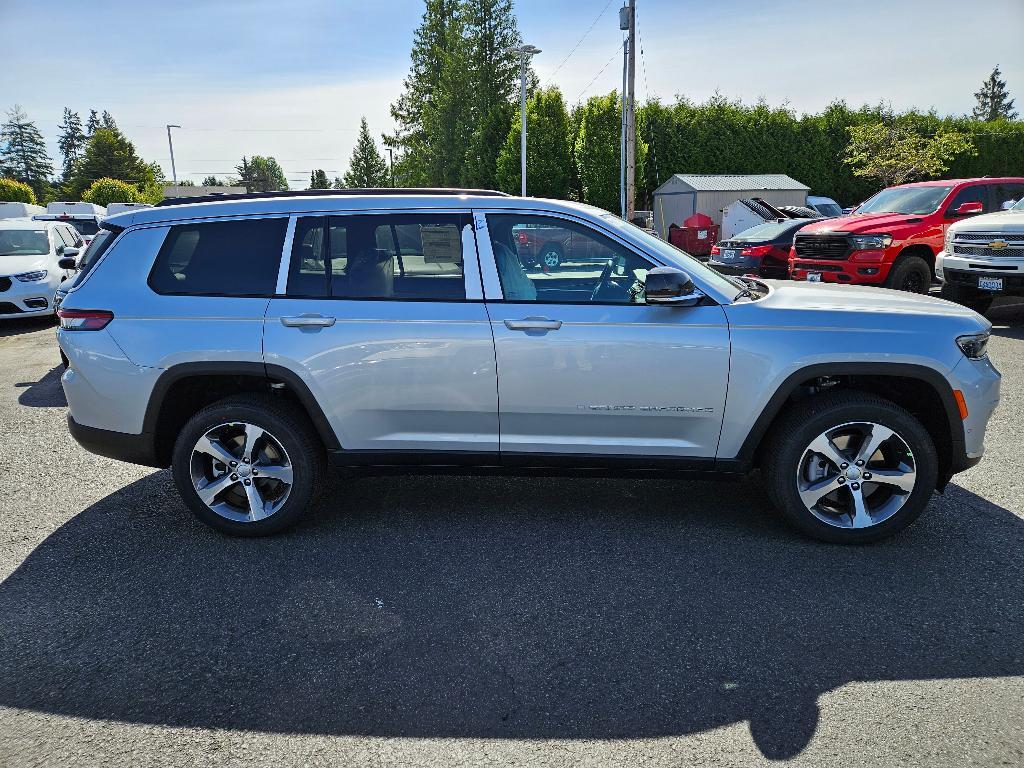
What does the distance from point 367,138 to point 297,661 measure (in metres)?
89.6

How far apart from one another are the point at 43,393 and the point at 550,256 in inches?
247

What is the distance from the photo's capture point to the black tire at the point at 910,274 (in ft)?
35.6

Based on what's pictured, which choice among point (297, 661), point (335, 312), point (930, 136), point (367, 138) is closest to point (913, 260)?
point (335, 312)

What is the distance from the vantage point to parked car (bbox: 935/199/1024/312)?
941 cm

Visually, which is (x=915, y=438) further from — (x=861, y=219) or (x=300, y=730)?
(x=861, y=219)

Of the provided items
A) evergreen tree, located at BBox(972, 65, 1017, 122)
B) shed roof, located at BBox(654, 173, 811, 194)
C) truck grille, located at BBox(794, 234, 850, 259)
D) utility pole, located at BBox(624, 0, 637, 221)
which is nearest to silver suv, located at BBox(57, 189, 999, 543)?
truck grille, located at BBox(794, 234, 850, 259)

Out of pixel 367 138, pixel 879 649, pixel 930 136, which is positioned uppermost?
pixel 367 138

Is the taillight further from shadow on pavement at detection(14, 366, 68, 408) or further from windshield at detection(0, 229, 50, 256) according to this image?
windshield at detection(0, 229, 50, 256)

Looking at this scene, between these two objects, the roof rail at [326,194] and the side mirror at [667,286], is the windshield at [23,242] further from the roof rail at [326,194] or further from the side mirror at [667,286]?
the side mirror at [667,286]

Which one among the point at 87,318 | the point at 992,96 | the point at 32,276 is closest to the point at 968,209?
the point at 87,318

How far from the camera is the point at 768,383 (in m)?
3.68

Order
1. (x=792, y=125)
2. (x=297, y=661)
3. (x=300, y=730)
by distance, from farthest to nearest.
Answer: (x=792, y=125)
(x=297, y=661)
(x=300, y=730)

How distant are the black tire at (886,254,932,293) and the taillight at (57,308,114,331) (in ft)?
34.0

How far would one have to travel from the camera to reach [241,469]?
13.1 feet
